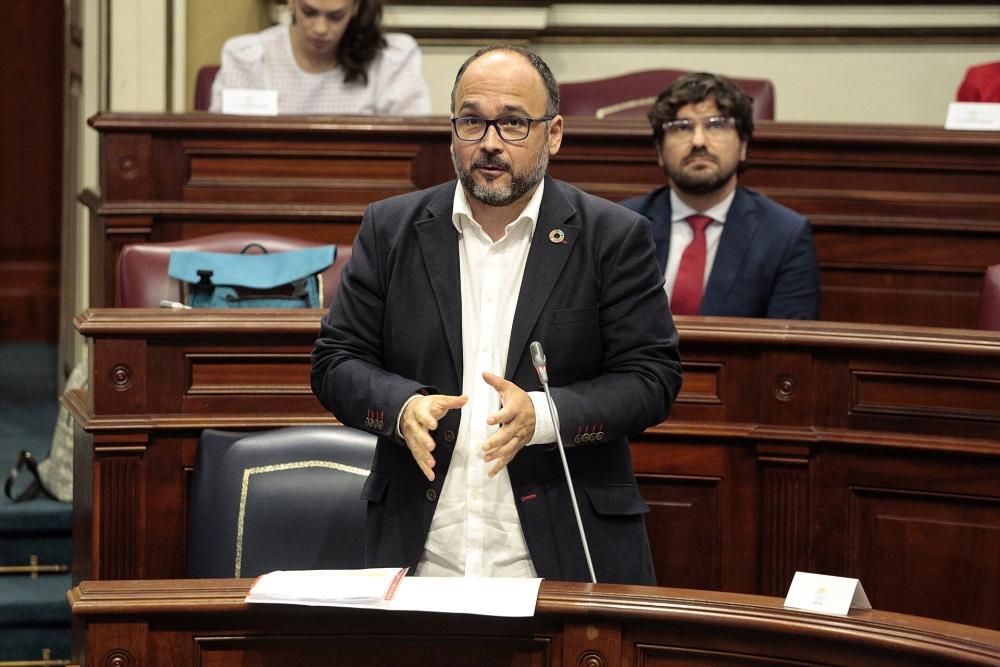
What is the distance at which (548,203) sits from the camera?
174cm

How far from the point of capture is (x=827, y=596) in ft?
4.50

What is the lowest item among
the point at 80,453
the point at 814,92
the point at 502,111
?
the point at 80,453

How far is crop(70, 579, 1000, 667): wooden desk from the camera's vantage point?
1375 mm

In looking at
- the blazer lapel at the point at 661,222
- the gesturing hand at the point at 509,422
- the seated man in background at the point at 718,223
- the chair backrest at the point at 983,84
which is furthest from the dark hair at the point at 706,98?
the gesturing hand at the point at 509,422

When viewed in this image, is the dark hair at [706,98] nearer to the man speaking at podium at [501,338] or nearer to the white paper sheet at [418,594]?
the man speaking at podium at [501,338]

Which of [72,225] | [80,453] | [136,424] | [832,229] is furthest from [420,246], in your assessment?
[72,225]

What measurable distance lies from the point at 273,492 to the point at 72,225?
3028 mm

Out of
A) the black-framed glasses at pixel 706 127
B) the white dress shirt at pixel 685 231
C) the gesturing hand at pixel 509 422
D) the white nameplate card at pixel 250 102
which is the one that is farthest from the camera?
the white nameplate card at pixel 250 102

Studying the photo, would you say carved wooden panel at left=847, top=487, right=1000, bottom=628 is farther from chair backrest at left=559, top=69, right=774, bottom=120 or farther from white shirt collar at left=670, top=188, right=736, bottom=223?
chair backrest at left=559, top=69, right=774, bottom=120

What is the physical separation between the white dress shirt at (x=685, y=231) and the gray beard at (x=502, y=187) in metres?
1.31

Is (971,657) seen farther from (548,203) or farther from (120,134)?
(120,134)

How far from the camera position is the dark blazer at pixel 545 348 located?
1686 millimetres

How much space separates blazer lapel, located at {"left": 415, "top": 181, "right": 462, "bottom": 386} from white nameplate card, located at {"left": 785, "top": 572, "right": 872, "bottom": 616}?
0.51 meters

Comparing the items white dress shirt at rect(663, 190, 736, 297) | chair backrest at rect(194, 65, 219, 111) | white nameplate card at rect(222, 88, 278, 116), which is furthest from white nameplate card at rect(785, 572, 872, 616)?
chair backrest at rect(194, 65, 219, 111)
